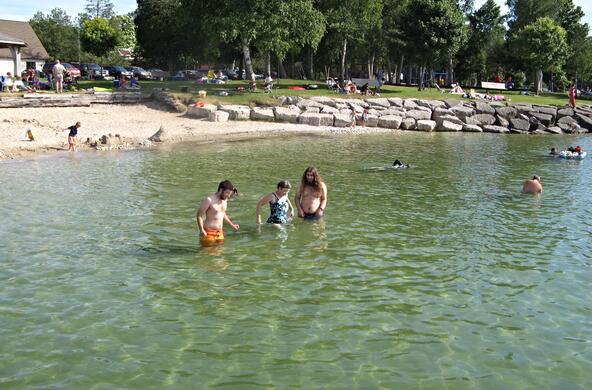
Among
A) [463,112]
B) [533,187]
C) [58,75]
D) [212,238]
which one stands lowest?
[212,238]

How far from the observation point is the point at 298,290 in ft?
31.5

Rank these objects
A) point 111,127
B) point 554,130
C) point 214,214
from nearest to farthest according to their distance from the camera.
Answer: point 214,214 → point 111,127 → point 554,130

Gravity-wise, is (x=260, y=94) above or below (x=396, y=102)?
above

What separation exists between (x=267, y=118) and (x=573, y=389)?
32142mm

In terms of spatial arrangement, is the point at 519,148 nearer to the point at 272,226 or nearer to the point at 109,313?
the point at 272,226

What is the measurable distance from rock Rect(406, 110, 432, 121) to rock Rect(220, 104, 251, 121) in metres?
12.0

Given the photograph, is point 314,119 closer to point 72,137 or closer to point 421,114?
point 421,114

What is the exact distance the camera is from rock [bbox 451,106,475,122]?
4212 cm

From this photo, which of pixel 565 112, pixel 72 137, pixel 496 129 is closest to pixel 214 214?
pixel 72 137

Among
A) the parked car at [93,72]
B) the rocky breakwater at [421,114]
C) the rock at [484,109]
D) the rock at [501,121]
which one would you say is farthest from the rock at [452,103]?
the parked car at [93,72]

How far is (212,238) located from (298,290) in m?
3.03

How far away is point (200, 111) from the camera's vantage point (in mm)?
36781

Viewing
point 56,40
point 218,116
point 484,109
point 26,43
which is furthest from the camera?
point 56,40

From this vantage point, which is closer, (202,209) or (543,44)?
(202,209)
